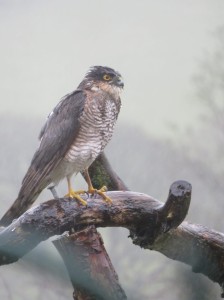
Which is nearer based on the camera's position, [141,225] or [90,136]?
[141,225]

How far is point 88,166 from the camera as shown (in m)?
1.70

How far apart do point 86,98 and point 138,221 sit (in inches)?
20.1

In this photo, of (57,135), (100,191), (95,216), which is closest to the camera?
(95,216)

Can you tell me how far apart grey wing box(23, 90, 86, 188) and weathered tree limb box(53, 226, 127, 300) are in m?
0.37

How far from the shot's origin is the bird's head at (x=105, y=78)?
1692 mm

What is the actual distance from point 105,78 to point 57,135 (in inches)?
10.9

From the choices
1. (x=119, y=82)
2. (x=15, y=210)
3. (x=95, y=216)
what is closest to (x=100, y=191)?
(x=95, y=216)

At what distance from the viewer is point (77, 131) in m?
1.62

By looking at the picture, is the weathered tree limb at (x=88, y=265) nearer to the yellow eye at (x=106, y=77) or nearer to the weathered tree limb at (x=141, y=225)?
the weathered tree limb at (x=141, y=225)

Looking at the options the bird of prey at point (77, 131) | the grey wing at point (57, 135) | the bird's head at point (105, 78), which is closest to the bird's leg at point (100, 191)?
the bird of prey at point (77, 131)

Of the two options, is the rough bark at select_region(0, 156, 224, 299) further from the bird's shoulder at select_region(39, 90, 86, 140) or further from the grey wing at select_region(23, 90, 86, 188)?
the bird's shoulder at select_region(39, 90, 86, 140)

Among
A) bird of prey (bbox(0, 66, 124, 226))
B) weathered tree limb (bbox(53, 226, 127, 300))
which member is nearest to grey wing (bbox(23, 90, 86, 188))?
bird of prey (bbox(0, 66, 124, 226))

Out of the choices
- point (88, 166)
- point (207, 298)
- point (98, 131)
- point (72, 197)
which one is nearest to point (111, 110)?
point (98, 131)

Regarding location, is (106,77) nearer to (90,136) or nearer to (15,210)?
(90,136)
